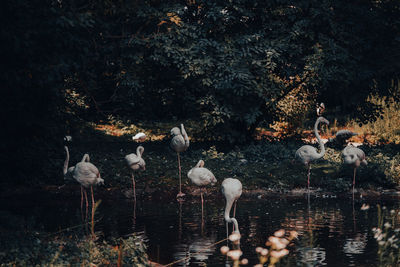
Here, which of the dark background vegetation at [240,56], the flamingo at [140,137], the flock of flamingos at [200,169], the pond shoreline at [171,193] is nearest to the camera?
the flock of flamingos at [200,169]

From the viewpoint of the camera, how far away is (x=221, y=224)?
10.5 m

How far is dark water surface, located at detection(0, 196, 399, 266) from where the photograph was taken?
815 cm

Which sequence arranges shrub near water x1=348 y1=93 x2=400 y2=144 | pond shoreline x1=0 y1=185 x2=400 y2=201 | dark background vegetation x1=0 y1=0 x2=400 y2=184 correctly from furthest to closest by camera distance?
shrub near water x1=348 y1=93 x2=400 y2=144
dark background vegetation x1=0 y1=0 x2=400 y2=184
pond shoreline x1=0 y1=185 x2=400 y2=201

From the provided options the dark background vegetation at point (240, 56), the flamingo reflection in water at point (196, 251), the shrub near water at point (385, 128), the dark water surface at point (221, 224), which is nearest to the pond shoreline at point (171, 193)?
the dark water surface at point (221, 224)

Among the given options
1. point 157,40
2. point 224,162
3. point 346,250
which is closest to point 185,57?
point 157,40

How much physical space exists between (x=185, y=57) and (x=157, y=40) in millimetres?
1144

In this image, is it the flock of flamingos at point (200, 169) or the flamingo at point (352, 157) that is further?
the flamingo at point (352, 157)

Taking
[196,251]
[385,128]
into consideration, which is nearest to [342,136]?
[385,128]

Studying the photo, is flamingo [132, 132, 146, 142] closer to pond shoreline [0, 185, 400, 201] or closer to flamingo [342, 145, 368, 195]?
pond shoreline [0, 185, 400, 201]

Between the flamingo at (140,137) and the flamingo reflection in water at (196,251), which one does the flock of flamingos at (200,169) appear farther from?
the flamingo at (140,137)

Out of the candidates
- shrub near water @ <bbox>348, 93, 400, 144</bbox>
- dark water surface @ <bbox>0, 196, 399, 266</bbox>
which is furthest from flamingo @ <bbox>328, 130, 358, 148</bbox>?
dark water surface @ <bbox>0, 196, 399, 266</bbox>

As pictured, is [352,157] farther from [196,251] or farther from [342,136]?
[196,251]

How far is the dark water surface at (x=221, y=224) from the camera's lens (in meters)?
8.15

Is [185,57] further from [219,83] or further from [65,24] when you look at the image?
[65,24]
